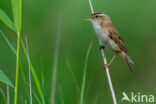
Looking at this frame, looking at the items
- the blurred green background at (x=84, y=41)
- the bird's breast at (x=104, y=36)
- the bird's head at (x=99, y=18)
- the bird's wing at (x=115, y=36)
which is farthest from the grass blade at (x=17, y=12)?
the blurred green background at (x=84, y=41)

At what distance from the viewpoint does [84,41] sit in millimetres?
6988

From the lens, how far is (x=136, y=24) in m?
7.46

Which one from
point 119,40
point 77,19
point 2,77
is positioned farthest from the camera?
point 77,19

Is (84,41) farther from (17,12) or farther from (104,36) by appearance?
(17,12)

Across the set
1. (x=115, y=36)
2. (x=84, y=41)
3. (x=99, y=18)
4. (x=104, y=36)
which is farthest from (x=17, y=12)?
(x=84, y=41)

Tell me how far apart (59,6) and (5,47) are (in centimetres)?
118

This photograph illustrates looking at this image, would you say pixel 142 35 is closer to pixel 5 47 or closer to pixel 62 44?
pixel 62 44

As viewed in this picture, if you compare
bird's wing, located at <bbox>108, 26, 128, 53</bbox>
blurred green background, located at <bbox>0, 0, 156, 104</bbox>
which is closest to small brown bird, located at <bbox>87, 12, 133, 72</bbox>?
bird's wing, located at <bbox>108, 26, 128, 53</bbox>

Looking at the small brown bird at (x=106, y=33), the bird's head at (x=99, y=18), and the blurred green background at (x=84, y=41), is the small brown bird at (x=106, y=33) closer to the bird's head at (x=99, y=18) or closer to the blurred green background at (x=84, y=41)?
the bird's head at (x=99, y=18)

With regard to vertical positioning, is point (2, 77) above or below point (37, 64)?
above

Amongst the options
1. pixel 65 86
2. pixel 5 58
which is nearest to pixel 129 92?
pixel 65 86

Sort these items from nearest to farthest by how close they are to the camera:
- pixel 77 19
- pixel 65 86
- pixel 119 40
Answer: pixel 119 40, pixel 65 86, pixel 77 19

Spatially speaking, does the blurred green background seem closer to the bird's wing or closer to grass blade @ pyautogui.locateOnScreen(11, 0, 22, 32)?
the bird's wing

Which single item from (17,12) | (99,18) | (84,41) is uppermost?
(17,12)
